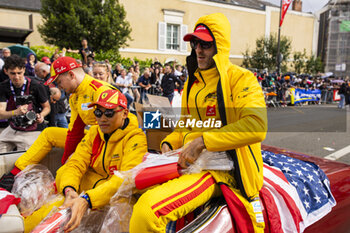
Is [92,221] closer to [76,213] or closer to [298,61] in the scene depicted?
[76,213]

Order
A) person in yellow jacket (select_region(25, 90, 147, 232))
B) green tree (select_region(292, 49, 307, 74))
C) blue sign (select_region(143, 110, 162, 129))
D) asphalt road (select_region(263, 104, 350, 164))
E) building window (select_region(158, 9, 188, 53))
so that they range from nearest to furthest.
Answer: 1. person in yellow jacket (select_region(25, 90, 147, 232))
2. blue sign (select_region(143, 110, 162, 129))
3. asphalt road (select_region(263, 104, 350, 164))
4. building window (select_region(158, 9, 188, 53))
5. green tree (select_region(292, 49, 307, 74))

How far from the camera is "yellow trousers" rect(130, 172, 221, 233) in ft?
5.12

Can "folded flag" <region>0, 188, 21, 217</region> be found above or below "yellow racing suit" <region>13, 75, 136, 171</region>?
below

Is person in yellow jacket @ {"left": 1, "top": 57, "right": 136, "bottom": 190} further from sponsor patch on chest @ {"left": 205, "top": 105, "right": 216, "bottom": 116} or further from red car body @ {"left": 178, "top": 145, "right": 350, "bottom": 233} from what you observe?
red car body @ {"left": 178, "top": 145, "right": 350, "bottom": 233}

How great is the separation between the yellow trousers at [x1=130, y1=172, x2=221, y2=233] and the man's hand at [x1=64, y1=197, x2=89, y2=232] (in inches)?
20.2

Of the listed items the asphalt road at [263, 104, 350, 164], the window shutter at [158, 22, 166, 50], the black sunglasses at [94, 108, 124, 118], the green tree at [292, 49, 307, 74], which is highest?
the window shutter at [158, 22, 166, 50]

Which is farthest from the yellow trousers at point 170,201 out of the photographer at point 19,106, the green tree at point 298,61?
the green tree at point 298,61

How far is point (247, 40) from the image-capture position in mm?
31594

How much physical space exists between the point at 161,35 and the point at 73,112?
23442 millimetres

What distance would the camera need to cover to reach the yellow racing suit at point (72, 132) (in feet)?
10.6

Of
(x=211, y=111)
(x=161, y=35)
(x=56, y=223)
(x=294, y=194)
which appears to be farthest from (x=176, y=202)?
(x=161, y=35)

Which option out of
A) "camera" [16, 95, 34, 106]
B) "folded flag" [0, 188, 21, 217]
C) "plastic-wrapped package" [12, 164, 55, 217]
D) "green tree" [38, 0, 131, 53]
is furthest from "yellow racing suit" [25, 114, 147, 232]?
"green tree" [38, 0, 131, 53]

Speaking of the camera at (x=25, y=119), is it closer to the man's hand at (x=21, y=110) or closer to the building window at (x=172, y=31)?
the man's hand at (x=21, y=110)

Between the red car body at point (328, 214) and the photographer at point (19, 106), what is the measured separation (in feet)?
9.95
